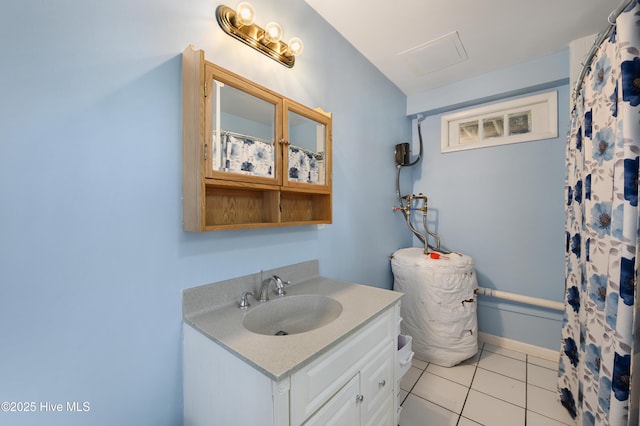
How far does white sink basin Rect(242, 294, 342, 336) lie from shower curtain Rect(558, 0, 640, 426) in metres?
0.99

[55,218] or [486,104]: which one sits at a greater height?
[486,104]

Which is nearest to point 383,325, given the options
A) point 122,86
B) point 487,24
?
point 122,86

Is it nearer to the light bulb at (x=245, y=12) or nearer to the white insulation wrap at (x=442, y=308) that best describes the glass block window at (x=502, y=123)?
the white insulation wrap at (x=442, y=308)

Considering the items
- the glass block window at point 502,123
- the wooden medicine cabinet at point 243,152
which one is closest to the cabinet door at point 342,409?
the wooden medicine cabinet at point 243,152

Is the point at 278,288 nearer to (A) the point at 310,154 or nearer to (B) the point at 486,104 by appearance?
(A) the point at 310,154

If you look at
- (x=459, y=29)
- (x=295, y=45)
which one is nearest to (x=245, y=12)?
(x=295, y=45)

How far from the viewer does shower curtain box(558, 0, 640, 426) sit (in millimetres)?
792

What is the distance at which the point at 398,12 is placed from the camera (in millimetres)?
1472

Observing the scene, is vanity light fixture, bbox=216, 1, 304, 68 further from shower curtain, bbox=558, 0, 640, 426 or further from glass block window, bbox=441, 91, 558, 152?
glass block window, bbox=441, 91, 558, 152

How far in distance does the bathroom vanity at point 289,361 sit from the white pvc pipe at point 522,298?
55.9 inches

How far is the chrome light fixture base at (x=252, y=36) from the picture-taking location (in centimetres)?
104

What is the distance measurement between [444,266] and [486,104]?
62.5 inches

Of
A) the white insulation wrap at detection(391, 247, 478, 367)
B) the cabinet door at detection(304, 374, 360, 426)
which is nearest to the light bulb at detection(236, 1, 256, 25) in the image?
the cabinet door at detection(304, 374, 360, 426)

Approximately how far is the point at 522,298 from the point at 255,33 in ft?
8.82
